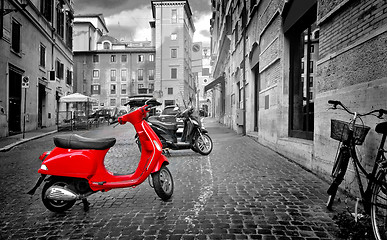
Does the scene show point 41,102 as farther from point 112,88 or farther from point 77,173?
point 112,88

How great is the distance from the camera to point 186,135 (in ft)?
29.3

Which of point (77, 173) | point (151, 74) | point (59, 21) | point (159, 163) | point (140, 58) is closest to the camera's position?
point (77, 173)

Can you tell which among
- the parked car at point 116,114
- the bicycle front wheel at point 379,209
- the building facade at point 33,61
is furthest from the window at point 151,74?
the bicycle front wheel at point 379,209

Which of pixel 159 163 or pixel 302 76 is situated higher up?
pixel 302 76

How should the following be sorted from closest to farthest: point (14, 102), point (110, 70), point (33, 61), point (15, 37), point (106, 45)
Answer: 1. point (14, 102)
2. point (15, 37)
3. point (33, 61)
4. point (110, 70)
5. point (106, 45)

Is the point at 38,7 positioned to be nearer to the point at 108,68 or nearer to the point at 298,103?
the point at 298,103

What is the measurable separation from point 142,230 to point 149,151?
1289mm

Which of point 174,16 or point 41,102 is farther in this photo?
point 174,16

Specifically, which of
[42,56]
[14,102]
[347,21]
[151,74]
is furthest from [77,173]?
[151,74]

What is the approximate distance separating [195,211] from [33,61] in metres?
18.5

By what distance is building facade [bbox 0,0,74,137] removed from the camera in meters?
14.8

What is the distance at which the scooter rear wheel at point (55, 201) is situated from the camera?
3876 mm

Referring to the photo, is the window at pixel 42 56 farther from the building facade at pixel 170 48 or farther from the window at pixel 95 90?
the window at pixel 95 90

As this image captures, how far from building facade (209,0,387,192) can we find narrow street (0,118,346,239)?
0.97 metres
